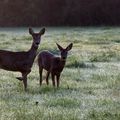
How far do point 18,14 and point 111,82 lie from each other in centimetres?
3985

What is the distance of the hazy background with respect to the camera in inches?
1933

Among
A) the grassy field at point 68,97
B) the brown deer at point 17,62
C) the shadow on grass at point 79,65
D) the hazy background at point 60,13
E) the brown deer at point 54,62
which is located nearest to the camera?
the grassy field at point 68,97

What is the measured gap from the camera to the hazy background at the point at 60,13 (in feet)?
161

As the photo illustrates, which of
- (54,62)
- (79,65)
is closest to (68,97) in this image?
(54,62)

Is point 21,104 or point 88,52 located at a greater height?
point 21,104

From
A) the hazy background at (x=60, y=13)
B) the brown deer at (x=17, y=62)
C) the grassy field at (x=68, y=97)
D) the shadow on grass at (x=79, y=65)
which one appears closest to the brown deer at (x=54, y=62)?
the grassy field at (x=68, y=97)

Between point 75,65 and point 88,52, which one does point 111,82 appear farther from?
point 88,52

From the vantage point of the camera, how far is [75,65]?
15383mm

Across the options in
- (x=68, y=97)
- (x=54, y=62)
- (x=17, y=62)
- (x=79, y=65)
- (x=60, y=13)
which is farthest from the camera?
(x=60, y=13)

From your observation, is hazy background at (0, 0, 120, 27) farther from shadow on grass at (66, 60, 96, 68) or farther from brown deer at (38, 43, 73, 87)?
brown deer at (38, 43, 73, 87)

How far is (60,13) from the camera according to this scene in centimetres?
4991

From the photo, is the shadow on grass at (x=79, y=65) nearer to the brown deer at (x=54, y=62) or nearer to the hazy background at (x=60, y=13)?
the brown deer at (x=54, y=62)

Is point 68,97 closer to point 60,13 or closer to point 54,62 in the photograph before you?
point 54,62

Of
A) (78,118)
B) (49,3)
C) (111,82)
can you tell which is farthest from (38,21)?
(78,118)
